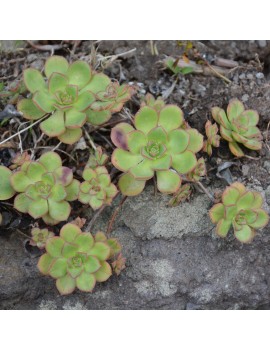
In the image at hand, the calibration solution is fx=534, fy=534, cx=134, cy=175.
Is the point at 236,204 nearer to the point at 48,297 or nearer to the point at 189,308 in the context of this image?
the point at 189,308

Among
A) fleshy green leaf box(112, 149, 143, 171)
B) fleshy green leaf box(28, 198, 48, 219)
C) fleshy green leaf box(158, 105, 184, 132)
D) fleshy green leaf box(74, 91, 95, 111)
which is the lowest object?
fleshy green leaf box(28, 198, 48, 219)

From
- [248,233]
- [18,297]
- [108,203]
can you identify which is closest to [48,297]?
[18,297]

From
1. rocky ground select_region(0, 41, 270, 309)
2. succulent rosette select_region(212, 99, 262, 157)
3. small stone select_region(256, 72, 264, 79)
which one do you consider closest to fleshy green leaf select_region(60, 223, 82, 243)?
rocky ground select_region(0, 41, 270, 309)

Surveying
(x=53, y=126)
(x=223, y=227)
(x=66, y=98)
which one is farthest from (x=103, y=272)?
Result: (x=66, y=98)

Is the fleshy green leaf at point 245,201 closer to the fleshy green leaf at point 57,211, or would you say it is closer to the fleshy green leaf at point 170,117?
the fleshy green leaf at point 170,117

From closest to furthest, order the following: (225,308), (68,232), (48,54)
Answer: (68,232), (225,308), (48,54)

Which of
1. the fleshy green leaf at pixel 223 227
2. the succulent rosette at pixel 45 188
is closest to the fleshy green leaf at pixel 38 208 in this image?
the succulent rosette at pixel 45 188

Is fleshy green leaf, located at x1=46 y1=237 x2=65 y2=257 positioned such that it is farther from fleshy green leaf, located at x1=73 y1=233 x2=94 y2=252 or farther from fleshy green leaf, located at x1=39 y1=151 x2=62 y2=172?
fleshy green leaf, located at x1=39 y1=151 x2=62 y2=172

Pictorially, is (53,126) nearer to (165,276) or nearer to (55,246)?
(55,246)
